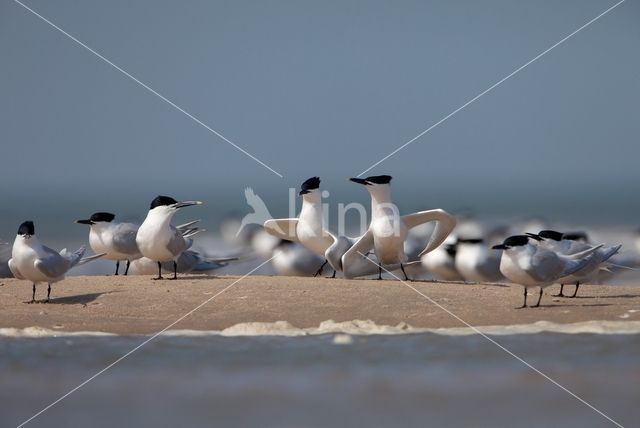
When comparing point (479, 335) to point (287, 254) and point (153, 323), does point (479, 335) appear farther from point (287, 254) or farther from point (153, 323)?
point (287, 254)

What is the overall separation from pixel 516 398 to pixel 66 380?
9.95 feet

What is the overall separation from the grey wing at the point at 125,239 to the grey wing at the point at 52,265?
1.81m

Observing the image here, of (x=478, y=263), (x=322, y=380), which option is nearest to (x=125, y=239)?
(x=478, y=263)

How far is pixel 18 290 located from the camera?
11.4 meters

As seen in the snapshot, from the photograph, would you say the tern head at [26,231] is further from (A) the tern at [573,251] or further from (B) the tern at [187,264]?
(A) the tern at [573,251]

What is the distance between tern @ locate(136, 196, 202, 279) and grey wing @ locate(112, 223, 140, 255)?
0.56m

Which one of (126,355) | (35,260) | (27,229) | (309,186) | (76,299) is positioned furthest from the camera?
Result: (309,186)

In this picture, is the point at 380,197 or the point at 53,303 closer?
the point at 53,303

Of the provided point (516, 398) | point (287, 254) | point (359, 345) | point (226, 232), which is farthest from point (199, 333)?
point (226, 232)

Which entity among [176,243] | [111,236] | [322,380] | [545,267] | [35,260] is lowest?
[322,380]

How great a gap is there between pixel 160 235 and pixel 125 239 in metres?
0.89

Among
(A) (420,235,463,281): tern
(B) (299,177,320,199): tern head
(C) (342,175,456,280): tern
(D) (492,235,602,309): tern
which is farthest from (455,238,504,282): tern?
(D) (492,235,602,309): tern

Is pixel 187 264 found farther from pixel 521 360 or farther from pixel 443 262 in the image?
pixel 521 360

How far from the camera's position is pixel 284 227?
13.4 metres
